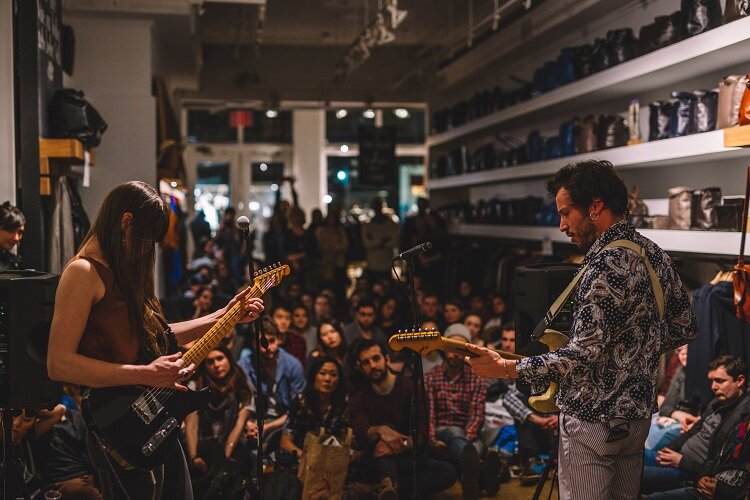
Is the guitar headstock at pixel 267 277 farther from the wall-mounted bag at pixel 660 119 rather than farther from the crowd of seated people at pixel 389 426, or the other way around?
the wall-mounted bag at pixel 660 119

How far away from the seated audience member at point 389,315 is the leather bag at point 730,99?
3.18 m

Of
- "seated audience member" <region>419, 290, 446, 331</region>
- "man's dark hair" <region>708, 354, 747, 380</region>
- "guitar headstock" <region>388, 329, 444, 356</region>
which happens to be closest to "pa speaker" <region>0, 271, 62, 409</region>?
"guitar headstock" <region>388, 329, 444, 356</region>

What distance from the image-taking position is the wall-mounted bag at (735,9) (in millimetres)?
4065

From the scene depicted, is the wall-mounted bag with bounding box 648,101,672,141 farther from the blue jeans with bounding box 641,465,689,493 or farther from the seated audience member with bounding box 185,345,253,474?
the seated audience member with bounding box 185,345,253,474

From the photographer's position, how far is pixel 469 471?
445cm

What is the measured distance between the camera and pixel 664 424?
15.2ft

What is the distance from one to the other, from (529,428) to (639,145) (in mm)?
1817

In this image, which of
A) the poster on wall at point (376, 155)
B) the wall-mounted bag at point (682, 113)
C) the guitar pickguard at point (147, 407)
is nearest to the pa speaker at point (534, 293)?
the guitar pickguard at point (147, 407)

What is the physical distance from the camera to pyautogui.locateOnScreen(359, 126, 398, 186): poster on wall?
1098 cm

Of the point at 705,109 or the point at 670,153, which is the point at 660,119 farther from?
the point at 705,109

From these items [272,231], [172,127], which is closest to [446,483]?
[172,127]

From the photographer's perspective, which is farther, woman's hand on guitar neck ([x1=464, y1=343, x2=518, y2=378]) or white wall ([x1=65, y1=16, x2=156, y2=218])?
white wall ([x1=65, y1=16, x2=156, y2=218])

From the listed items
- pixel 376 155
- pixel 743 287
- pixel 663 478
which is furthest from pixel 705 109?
pixel 376 155

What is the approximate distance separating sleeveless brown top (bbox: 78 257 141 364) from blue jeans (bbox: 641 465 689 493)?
280 centimetres
